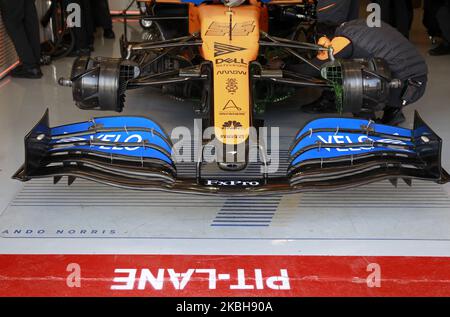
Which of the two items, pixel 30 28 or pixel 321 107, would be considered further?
pixel 30 28

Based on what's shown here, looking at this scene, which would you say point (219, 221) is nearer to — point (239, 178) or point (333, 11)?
point (239, 178)

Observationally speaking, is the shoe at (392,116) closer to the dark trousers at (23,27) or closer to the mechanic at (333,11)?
the mechanic at (333,11)

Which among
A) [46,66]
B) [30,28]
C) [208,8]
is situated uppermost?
[208,8]

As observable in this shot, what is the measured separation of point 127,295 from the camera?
2725mm

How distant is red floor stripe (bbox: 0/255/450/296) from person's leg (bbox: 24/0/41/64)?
3.64 meters

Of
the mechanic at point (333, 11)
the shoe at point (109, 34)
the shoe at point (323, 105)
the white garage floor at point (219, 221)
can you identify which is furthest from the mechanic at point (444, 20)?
the shoe at point (109, 34)

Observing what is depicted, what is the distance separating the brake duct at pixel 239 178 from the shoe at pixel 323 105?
4.97ft

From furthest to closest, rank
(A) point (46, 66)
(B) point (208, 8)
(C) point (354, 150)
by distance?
(A) point (46, 66)
(B) point (208, 8)
(C) point (354, 150)

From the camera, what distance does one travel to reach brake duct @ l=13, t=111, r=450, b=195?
3117 millimetres

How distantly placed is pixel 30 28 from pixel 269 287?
14.3 feet

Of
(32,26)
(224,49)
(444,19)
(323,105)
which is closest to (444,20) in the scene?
(444,19)

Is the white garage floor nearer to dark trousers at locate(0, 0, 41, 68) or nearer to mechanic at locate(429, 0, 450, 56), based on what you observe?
dark trousers at locate(0, 0, 41, 68)
